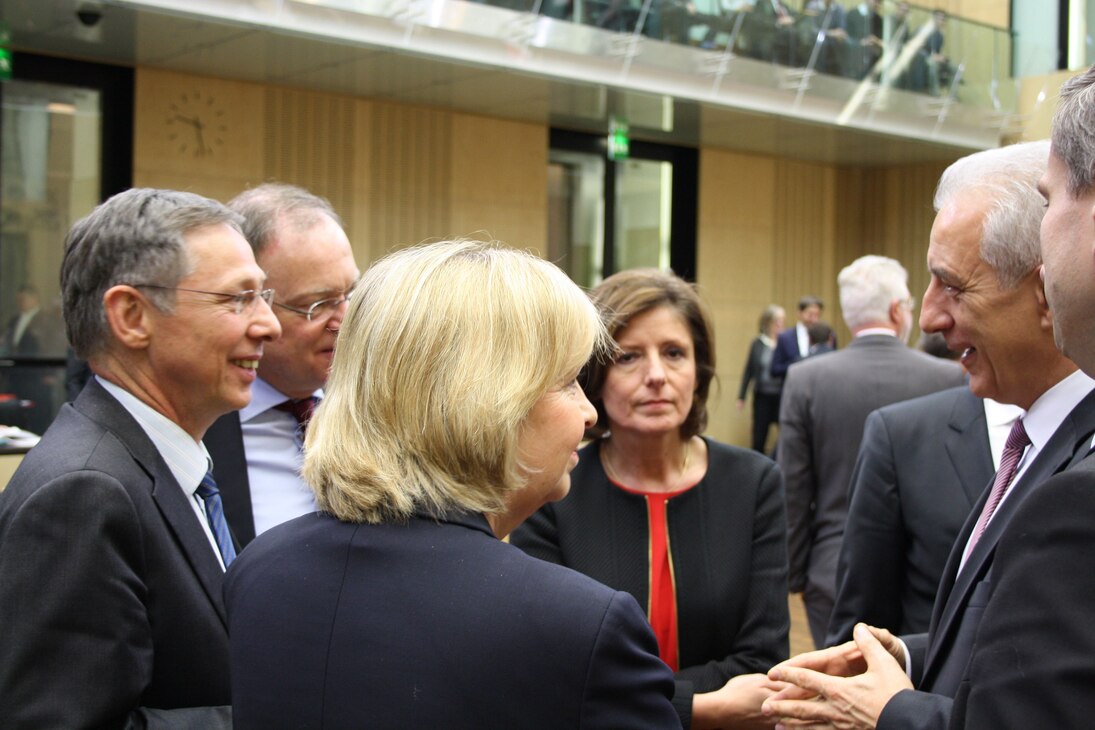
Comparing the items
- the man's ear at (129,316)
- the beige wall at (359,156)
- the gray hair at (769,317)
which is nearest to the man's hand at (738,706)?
the man's ear at (129,316)

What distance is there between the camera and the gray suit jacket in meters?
4.58

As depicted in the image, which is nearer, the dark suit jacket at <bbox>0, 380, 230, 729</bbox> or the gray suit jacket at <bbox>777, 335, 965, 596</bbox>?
the dark suit jacket at <bbox>0, 380, 230, 729</bbox>

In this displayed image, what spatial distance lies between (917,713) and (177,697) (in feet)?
3.81

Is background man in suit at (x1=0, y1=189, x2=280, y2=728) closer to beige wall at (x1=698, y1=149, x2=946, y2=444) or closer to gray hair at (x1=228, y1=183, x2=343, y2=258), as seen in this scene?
gray hair at (x1=228, y1=183, x2=343, y2=258)

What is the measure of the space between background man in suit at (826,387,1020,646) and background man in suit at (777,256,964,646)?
5.80 feet

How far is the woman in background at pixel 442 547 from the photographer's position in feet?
4.18

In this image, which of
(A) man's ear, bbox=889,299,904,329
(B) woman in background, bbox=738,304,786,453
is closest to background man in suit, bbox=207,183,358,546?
(A) man's ear, bbox=889,299,904,329

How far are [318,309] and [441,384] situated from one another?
1.29m

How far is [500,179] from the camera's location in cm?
1333

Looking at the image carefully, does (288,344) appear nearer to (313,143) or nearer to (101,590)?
(101,590)

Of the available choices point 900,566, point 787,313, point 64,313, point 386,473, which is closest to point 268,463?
point 64,313

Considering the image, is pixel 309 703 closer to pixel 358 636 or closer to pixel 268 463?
pixel 358 636

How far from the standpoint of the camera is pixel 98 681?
163 cm

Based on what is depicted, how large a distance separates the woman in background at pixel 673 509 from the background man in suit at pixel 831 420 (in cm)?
202
